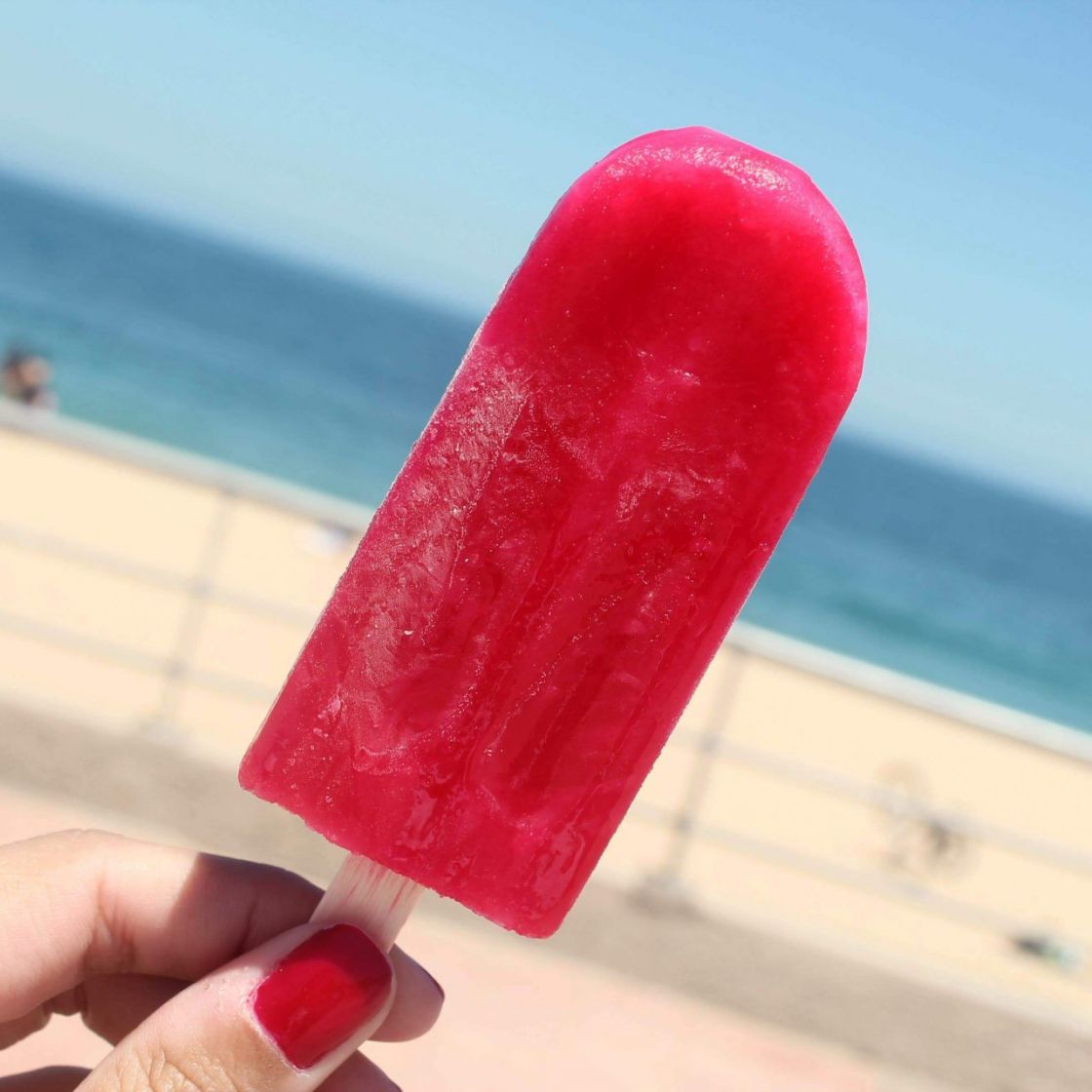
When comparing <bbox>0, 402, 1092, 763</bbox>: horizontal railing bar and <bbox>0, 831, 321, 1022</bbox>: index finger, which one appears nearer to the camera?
<bbox>0, 831, 321, 1022</bbox>: index finger

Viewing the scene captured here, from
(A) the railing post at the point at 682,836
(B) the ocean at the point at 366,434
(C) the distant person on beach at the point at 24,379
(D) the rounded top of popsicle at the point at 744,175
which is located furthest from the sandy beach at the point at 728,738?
(B) the ocean at the point at 366,434

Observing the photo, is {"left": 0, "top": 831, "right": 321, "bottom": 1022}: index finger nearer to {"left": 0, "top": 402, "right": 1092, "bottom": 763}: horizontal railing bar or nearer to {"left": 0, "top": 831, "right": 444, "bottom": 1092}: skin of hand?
{"left": 0, "top": 831, "right": 444, "bottom": 1092}: skin of hand

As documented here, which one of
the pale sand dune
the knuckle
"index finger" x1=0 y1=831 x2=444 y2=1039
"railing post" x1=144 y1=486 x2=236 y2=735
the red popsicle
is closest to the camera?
the knuckle

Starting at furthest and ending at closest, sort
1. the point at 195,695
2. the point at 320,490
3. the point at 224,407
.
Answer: the point at 224,407 < the point at 320,490 < the point at 195,695

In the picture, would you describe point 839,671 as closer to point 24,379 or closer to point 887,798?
point 887,798

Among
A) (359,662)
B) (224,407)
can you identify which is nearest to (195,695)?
(359,662)

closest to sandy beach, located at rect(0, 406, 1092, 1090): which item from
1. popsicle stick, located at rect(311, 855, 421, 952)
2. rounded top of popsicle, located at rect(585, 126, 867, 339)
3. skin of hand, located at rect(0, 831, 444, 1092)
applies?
skin of hand, located at rect(0, 831, 444, 1092)

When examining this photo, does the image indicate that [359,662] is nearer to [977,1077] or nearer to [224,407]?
[977,1077]
